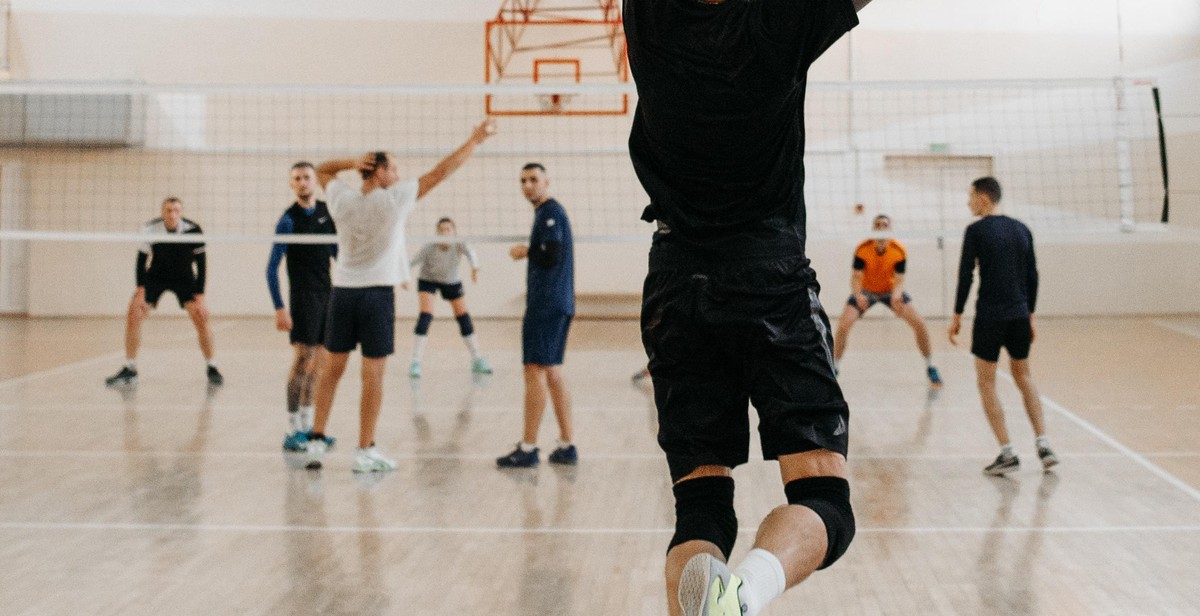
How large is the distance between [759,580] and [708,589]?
0.10 m

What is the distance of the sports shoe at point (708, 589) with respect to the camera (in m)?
1.99

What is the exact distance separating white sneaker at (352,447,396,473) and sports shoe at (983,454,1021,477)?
11.6 feet

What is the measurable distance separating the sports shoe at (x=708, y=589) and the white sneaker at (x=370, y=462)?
4711 mm

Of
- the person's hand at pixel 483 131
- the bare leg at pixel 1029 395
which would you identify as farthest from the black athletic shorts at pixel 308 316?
the bare leg at pixel 1029 395

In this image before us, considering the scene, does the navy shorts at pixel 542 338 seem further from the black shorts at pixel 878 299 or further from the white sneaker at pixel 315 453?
the black shorts at pixel 878 299

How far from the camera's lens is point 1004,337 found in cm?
654

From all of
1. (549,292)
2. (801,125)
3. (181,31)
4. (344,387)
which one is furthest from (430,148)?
(801,125)

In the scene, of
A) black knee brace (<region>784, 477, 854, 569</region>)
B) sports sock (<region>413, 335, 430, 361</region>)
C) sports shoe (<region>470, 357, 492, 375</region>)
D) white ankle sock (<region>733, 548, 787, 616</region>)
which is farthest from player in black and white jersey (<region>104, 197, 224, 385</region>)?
white ankle sock (<region>733, 548, 787, 616</region>)

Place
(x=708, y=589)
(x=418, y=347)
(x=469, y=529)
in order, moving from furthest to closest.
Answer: (x=418, y=347), (x=469, y=529), (x=708, y=589)

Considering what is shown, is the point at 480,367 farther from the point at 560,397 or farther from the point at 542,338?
the point at 542,338

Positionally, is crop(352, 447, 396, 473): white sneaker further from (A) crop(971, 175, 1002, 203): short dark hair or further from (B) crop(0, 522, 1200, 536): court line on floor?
(A) crop(971, 175, 1002, 203): short dark hair

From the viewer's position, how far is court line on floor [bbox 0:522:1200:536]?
521 cm

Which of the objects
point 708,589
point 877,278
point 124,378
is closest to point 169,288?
point 124,378

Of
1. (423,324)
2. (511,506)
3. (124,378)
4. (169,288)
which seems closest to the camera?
(511,506)
